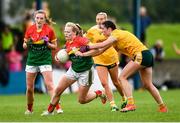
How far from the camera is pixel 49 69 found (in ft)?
61.9

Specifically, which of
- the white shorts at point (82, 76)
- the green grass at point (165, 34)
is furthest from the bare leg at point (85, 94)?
the green grass at point (165, 34)

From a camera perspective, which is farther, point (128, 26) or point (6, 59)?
point (128, 26)

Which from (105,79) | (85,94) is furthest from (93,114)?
(105,79)

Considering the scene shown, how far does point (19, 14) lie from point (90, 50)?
2646 centimetres

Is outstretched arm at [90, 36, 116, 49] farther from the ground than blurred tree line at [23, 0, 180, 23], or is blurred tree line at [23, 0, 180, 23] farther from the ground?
blurred tree line at [23, 0, 180, 23]

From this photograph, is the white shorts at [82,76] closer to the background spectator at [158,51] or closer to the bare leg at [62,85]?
the bare leg at [62,85]

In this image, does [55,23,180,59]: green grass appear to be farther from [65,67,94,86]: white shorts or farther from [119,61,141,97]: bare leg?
[65,67,94,86]: white shorts

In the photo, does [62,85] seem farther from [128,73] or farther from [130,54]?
[130,54]

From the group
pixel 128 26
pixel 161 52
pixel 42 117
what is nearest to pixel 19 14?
pixel 128 26

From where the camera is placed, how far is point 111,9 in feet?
134

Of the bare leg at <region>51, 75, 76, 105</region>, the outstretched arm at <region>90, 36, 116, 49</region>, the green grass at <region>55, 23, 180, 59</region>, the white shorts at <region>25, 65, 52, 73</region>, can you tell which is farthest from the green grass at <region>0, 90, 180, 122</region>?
the green grass at <region>55, 23, 180, 59</region>

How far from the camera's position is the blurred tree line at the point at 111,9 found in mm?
38053

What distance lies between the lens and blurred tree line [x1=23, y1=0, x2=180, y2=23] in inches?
1498

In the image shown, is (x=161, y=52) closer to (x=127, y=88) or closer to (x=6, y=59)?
(x=6, y=59)
